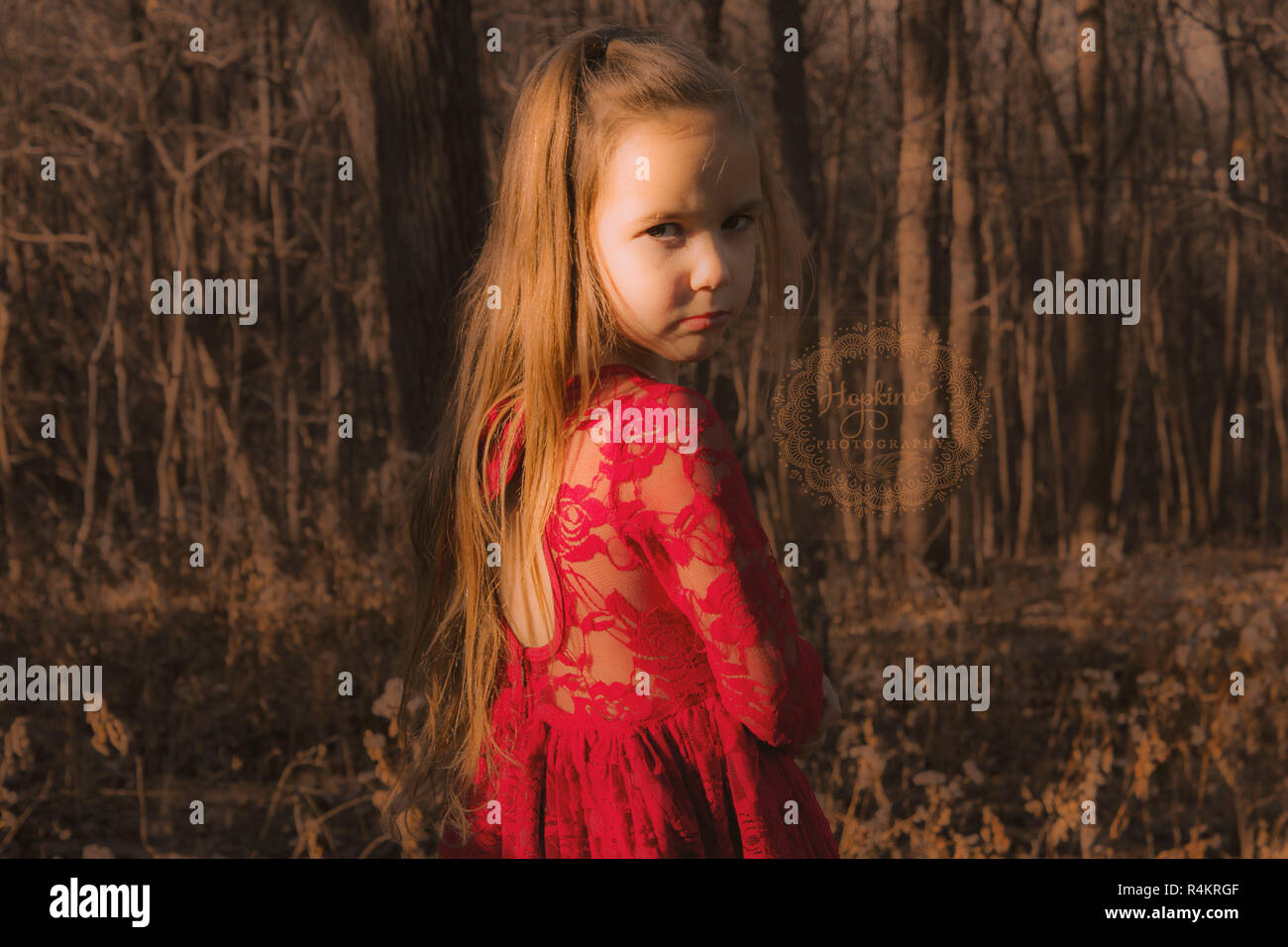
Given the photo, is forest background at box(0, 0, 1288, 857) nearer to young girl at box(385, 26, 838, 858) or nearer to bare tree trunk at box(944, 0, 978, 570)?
bare tree trunk at box(944, 0, 978, 570)

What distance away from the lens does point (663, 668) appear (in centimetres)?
143

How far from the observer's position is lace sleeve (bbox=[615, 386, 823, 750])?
1339 millimetres

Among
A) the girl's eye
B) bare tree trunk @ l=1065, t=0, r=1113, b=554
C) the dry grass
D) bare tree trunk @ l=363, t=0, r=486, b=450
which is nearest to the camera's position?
the girl's eye

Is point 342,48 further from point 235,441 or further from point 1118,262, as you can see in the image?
point 1118,262

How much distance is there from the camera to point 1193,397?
5207 mm

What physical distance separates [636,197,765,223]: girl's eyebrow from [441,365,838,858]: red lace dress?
20 cm

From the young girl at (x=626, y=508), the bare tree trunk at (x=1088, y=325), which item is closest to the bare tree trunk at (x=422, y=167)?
the young girl at (x=626, y=508)

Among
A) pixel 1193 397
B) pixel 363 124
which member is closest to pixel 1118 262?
pixel 1193 397

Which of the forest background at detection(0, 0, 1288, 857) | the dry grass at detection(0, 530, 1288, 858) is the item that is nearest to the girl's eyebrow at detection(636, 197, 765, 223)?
the forest background at detection(0, 0, 1288, 857)

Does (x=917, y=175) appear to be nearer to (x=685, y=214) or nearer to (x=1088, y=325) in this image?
(x=1088, y=325)

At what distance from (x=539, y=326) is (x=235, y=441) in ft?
9.13

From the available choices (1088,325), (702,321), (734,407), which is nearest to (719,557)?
(702,321)

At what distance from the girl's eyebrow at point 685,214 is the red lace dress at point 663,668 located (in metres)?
0.20

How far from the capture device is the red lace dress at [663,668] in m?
1.35
